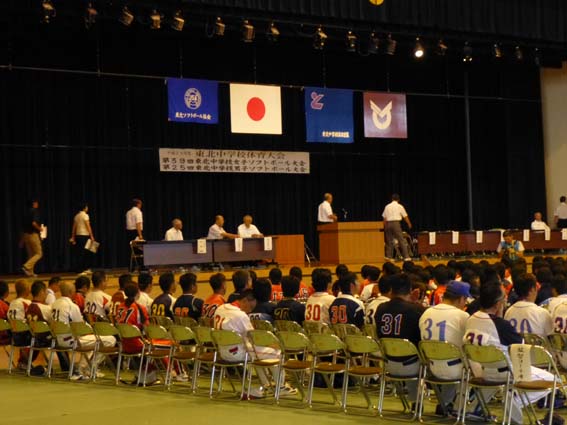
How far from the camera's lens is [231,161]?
24.4m

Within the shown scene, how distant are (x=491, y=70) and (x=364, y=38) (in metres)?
8.28

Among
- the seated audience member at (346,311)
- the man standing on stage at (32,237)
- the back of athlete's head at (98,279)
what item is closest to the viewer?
the seated audience member at (346,311)

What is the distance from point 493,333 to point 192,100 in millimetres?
13877

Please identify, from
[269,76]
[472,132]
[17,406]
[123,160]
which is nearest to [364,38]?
[269,76]

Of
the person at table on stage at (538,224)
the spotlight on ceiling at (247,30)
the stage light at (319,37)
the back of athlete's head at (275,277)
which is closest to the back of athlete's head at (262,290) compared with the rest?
the back of athlete's head at (275,277)

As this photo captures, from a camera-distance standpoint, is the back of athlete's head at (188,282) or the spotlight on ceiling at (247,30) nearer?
the back of athlete's head at (188,282)

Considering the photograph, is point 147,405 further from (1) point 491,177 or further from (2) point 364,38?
(1) point 491,177

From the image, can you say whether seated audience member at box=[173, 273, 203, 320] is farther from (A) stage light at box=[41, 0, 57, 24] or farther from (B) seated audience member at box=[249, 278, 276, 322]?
(A) stage light at box=[41, 0, 57, 24]

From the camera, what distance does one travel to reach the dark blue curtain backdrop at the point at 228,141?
21859 mm

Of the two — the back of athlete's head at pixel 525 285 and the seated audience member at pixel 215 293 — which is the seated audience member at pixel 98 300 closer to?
the seated audience member at pixel 215 293

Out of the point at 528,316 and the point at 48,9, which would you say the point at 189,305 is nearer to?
the point at 528,316

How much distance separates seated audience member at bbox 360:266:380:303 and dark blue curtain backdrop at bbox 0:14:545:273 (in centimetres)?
1118

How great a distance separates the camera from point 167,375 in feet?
35.9

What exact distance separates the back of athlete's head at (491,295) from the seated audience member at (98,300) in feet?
19.2
